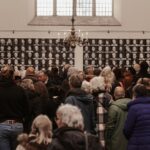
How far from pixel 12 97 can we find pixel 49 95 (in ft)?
2.09

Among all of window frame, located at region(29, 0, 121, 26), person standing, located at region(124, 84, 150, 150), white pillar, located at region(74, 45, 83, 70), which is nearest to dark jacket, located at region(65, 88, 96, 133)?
person standing, located at region(124, 84, 150, 150)

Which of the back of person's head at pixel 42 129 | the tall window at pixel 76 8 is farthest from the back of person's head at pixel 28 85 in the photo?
the tall window at pixel 76 8

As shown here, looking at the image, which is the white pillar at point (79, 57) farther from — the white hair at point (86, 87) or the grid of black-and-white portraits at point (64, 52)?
the white hair at point (86, 87)

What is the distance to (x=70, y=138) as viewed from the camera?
18.9ft

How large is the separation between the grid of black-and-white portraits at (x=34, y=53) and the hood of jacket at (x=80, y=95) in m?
13.2

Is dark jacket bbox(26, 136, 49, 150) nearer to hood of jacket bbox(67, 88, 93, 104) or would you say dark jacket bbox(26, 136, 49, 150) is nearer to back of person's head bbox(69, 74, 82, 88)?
hood of jacket bbox(67, 88, 93, 104)

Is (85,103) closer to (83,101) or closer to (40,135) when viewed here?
(83,101)

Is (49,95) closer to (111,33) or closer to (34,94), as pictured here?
(34,94)

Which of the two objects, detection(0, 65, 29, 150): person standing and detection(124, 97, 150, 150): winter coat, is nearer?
detection(124, 97, 150, 150): winter coat

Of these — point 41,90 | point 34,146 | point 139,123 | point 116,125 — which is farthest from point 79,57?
point 34,146

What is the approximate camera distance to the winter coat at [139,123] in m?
7.79

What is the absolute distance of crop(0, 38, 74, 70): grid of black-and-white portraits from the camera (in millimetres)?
Result: 21891

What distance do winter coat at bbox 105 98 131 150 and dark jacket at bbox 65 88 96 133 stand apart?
0.81 feet

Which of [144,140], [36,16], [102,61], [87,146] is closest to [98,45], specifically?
[102,61]
